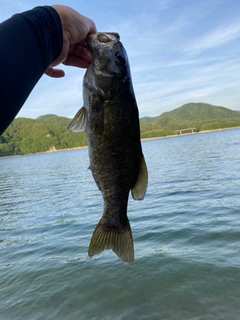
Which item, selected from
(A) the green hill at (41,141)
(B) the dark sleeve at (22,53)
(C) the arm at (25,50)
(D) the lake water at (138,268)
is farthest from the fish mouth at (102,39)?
(A) the green hill at (41,141)

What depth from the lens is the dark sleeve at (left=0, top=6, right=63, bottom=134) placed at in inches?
60.1

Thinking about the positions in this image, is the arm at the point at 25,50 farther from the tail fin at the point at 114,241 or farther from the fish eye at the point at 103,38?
the tail fin at the point at 114,241

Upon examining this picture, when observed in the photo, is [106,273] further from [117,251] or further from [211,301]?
[117,251]

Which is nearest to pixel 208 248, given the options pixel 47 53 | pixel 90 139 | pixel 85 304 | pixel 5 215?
pixel 85 304

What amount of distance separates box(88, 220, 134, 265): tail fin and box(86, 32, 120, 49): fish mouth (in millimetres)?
1757

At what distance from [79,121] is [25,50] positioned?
1113mm

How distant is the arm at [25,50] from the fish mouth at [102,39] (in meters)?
0.47

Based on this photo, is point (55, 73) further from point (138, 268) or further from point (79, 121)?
point (138, 268)

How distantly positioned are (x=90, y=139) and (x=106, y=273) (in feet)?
22.2

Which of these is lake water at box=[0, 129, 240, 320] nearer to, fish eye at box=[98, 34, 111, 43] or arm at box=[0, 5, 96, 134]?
fish eye at box=[98, 34, 111, 43]

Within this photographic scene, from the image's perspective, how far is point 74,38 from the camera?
8.05ft

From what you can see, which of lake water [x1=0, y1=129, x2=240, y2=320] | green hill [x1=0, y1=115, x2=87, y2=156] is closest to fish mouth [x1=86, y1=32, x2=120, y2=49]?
lake water [x1=0, y1=129, x2=240, y2=320]

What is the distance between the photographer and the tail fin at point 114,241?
2.99 meters

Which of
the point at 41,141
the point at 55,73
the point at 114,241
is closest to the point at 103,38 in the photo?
the point at 55,73
